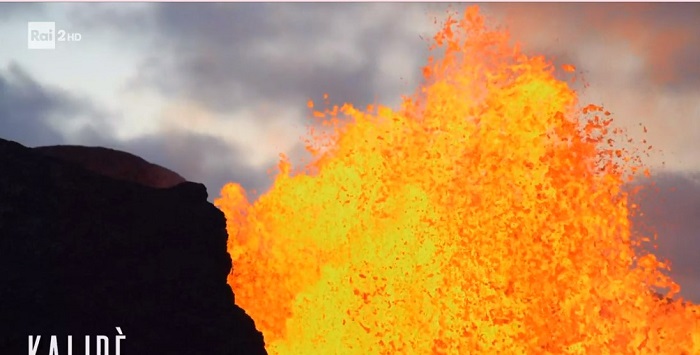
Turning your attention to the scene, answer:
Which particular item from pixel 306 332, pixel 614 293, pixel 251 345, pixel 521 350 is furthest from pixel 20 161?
pixel 614 293

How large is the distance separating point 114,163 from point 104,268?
265cm

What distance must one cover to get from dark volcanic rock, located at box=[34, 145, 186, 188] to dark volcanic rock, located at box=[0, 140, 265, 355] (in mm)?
635

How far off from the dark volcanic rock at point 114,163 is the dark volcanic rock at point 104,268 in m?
0.63

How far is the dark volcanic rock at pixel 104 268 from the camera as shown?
14250 millimetres

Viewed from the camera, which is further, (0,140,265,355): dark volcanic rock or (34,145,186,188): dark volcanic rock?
(34,145,186,188): dark volcanic rock

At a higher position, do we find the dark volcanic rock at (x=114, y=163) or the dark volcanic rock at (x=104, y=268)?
the dark volcanic rock at (x=114, y=163)

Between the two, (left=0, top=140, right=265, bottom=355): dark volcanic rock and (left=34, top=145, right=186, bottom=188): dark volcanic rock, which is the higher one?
(left=34, top=145, right=186, bottom=188): dark volcanic rock

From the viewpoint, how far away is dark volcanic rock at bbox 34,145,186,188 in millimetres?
16266

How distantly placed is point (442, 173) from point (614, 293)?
19.4 ft

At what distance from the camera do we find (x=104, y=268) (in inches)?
582

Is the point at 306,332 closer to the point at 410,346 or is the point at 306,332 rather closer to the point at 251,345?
the point at 410,346

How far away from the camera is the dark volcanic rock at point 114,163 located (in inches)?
640

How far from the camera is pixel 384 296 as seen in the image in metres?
21.6

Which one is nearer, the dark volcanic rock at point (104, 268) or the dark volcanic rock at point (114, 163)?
the dark volcanic rock at point (104, 268)
